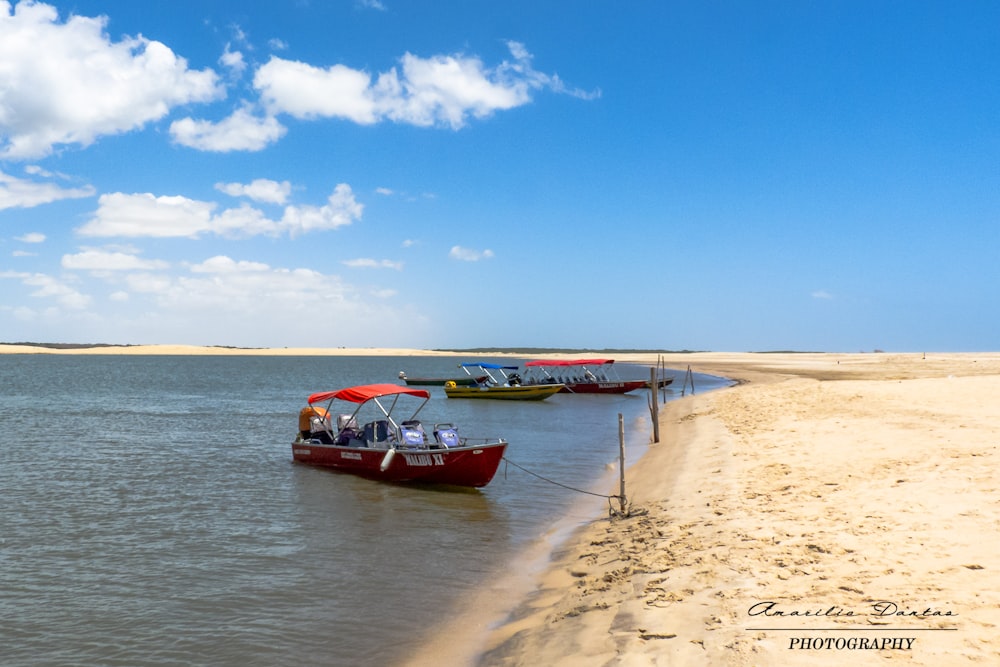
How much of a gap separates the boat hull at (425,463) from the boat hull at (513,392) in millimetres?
29092

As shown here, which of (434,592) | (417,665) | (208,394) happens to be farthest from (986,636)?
(208,394)

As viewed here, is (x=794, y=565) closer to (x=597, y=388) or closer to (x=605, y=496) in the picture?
(x=605, y=496)

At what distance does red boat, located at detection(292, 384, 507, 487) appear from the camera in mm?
18969

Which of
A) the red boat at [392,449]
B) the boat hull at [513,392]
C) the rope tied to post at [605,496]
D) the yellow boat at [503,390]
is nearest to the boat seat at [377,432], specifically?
the red boat at [392,449]

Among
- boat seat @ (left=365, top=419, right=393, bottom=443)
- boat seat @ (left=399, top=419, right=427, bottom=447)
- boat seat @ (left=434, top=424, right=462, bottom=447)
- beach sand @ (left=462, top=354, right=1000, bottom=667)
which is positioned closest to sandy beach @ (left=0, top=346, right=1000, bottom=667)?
beach sand @ (left=462, top=354, right=1000, bottom=667)

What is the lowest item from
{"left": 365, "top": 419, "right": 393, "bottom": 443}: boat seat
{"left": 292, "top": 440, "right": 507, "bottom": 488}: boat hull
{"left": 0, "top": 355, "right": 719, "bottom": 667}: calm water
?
{"left": 0, "top": 355, "right": 719, "bottom": 667}: calm water

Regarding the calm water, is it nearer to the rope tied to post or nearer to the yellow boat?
the rope tied to post

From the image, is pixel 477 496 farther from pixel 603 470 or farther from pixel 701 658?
pixel 701 658

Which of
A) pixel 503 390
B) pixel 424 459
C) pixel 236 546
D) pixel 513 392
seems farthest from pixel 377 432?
pixel 503 390

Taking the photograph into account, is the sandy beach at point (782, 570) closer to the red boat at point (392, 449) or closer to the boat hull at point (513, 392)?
the red boat at point (392, 449)

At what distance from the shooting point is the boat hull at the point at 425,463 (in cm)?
1886

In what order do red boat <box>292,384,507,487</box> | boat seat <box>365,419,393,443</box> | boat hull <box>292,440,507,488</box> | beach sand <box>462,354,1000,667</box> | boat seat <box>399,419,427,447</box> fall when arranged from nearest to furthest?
1. beach sand <box>462,354,1000,667</box>
2. boat hull <box>292,440,507,488</box>
3. red boat <box>292,384,507,487</box>
4. boat seat <box>399,419,427,447</box>
5. boat seat <box>365,419,393,443</box>

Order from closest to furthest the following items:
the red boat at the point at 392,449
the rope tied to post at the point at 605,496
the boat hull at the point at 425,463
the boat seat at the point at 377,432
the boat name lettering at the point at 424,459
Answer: the rope tied to post at the point at 605,496 < the boat hull at the point at 425,463 < the red boat at the point at 392,449 < the boat name lettering at the point at 424,459 < the boat seat at the point at 377,432

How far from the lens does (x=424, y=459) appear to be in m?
19.4
